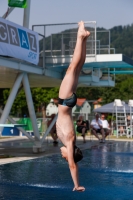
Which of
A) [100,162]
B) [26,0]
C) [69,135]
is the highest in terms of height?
[26,0]

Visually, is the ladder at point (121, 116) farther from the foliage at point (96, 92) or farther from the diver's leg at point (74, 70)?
the diver's leg at point (74, 70)

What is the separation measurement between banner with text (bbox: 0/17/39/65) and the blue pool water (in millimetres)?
3153

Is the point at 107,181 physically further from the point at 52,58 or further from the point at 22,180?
the point at 52,58

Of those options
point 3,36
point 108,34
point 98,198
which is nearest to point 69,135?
point 98,198

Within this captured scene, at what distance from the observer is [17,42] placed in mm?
14031

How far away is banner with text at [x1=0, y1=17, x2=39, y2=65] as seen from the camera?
13.3 metres

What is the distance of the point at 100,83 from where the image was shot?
21219 mm

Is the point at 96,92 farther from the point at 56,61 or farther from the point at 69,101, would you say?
the point at 69,101

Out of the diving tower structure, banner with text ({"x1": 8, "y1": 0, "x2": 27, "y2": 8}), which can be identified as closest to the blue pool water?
the diving tower structure

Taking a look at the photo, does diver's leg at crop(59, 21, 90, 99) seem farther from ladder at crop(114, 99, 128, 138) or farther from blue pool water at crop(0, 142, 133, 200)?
ladder at crop(114, 99, 128, 138)

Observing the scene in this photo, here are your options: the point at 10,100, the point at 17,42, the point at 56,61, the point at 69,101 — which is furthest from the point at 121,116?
the point at 69,101

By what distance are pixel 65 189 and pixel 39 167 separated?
3.43m

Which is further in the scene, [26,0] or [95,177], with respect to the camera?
[26,0]

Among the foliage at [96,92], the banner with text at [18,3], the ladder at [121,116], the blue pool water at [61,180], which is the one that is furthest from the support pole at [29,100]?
the ladder at [121,116]
